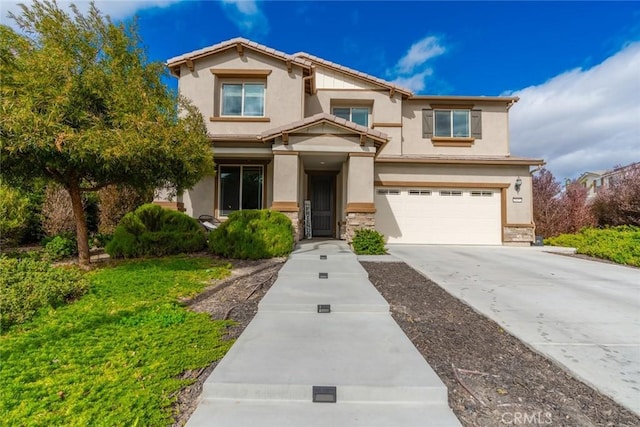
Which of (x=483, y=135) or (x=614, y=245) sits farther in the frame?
(x=483, y=135)

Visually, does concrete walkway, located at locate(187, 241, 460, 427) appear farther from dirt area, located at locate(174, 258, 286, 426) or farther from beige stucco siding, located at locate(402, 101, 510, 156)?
beige stucco siding, located at locate(402, 101, 510, 156)

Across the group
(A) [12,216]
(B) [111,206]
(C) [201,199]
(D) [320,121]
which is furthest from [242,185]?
Result: (A) [12,216]

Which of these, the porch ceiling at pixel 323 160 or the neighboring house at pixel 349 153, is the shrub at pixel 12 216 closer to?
the neighboring house at pixel 349 153

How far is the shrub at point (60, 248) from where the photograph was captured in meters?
8.16

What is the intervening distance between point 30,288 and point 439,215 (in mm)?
12258

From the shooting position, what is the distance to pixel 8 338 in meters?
3.44

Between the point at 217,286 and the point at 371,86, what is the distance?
11545 mm

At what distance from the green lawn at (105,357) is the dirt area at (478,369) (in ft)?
0.81

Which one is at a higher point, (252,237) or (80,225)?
(80,225)

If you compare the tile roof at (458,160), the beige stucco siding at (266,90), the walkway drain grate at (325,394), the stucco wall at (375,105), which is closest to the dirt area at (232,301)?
the walkway drain grate at (325,394)

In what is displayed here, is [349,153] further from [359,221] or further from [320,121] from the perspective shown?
[359,221]

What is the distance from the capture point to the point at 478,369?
2730 mm

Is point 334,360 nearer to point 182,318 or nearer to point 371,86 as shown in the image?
point 182,318

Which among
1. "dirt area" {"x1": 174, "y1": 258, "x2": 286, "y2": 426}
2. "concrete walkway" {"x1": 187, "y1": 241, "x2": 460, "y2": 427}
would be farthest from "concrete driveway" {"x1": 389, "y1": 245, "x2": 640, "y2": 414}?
"dirt area" {"x1": 174, "y1": 258, "x2": 286, "y2": 426}
